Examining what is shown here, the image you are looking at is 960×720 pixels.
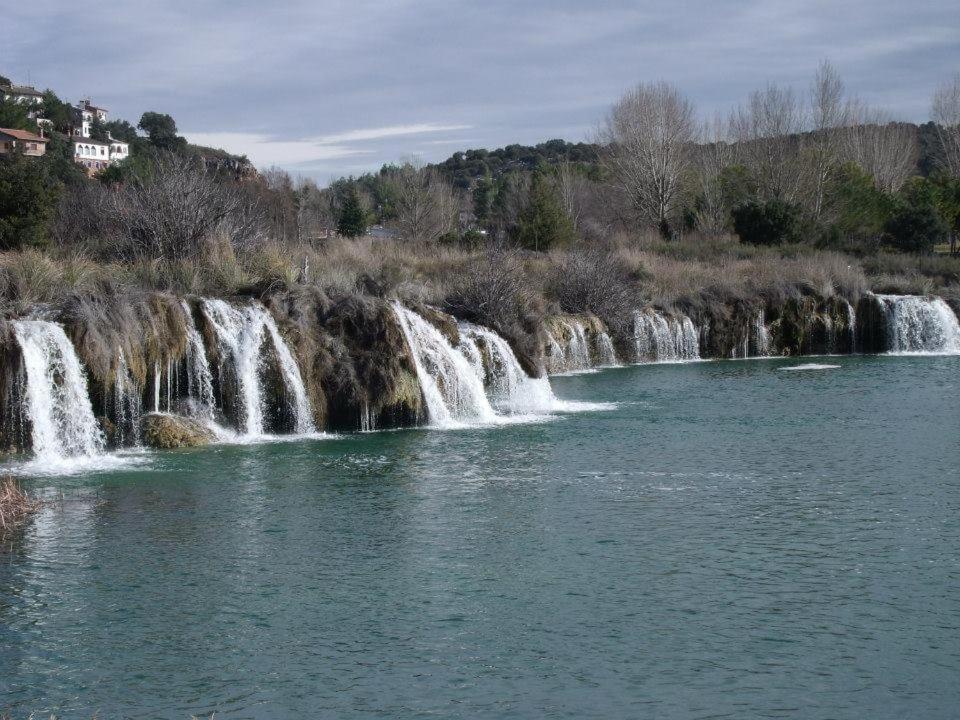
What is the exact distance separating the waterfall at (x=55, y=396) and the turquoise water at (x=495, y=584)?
168cm

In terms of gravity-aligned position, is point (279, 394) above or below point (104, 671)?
above

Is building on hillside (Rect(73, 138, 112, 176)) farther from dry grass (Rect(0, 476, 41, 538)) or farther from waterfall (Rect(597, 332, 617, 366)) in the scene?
dry grass (Rect(0, 476, 41, 538))

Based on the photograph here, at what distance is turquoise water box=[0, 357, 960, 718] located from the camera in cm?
1006

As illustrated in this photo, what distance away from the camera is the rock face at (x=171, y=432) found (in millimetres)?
21703

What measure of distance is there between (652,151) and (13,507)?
202ft

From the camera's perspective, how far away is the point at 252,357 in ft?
78.0

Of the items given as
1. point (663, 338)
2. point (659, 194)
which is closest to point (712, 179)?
point (659, 194)

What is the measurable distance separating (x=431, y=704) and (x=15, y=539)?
311 inches

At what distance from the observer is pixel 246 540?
49.2ft

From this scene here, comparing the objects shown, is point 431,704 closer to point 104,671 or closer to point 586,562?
point 104,671

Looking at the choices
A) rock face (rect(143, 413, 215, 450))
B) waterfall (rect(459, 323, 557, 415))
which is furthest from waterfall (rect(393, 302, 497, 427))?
rock face (rect(143, 413, 215, 450))

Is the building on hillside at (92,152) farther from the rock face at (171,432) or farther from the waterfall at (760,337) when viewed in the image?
the rock face at (171,432)

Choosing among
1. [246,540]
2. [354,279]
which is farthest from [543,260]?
[246,540]

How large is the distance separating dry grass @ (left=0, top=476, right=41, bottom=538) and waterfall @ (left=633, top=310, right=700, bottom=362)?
2806 cm
